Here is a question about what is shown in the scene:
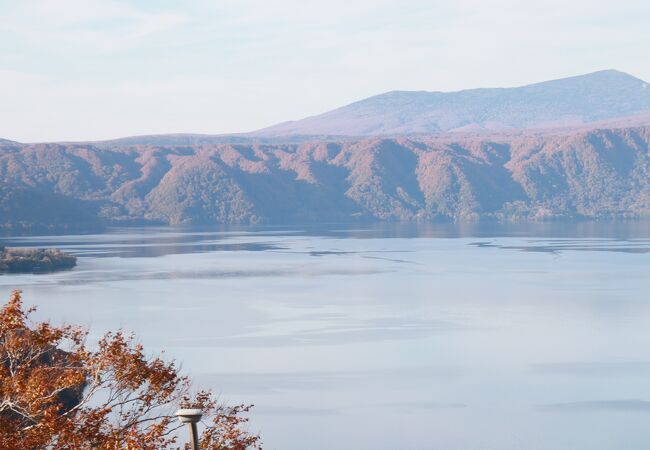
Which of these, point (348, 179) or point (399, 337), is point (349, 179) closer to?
point (348, 179)

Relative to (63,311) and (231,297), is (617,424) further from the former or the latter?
(231,297)

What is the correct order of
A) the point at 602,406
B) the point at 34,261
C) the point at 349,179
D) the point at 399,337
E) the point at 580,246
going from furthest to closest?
the point at 349,179 → the point at 580,246 → the point at 34,261 → the point at 399,337 → the point at 602,406

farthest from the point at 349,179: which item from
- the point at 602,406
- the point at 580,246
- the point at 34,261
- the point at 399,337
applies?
the point at 602,406

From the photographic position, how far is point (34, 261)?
165 ft

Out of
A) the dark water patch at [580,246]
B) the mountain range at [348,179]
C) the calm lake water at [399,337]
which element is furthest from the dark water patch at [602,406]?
the mountain range at [348,179]

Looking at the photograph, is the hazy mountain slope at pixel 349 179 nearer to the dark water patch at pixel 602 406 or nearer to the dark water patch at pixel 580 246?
the dark water patch at pixel 580 246

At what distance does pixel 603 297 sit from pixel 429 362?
14253mm

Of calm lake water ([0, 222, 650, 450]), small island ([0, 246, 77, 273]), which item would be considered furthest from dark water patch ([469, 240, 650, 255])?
small island ([0, 246, 77, 273])

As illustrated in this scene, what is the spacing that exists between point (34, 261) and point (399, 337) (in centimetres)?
2713

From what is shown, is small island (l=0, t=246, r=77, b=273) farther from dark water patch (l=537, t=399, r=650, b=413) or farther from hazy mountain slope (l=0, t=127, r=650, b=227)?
hazy mountain slope (l=0, t=127, r=650, b=227)

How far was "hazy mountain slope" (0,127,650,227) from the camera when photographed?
128 metres

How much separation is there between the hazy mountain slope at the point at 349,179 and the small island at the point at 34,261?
56.4 meters

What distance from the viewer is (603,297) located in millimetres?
36500

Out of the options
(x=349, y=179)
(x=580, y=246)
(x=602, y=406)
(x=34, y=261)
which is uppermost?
(x=349, y=179)
